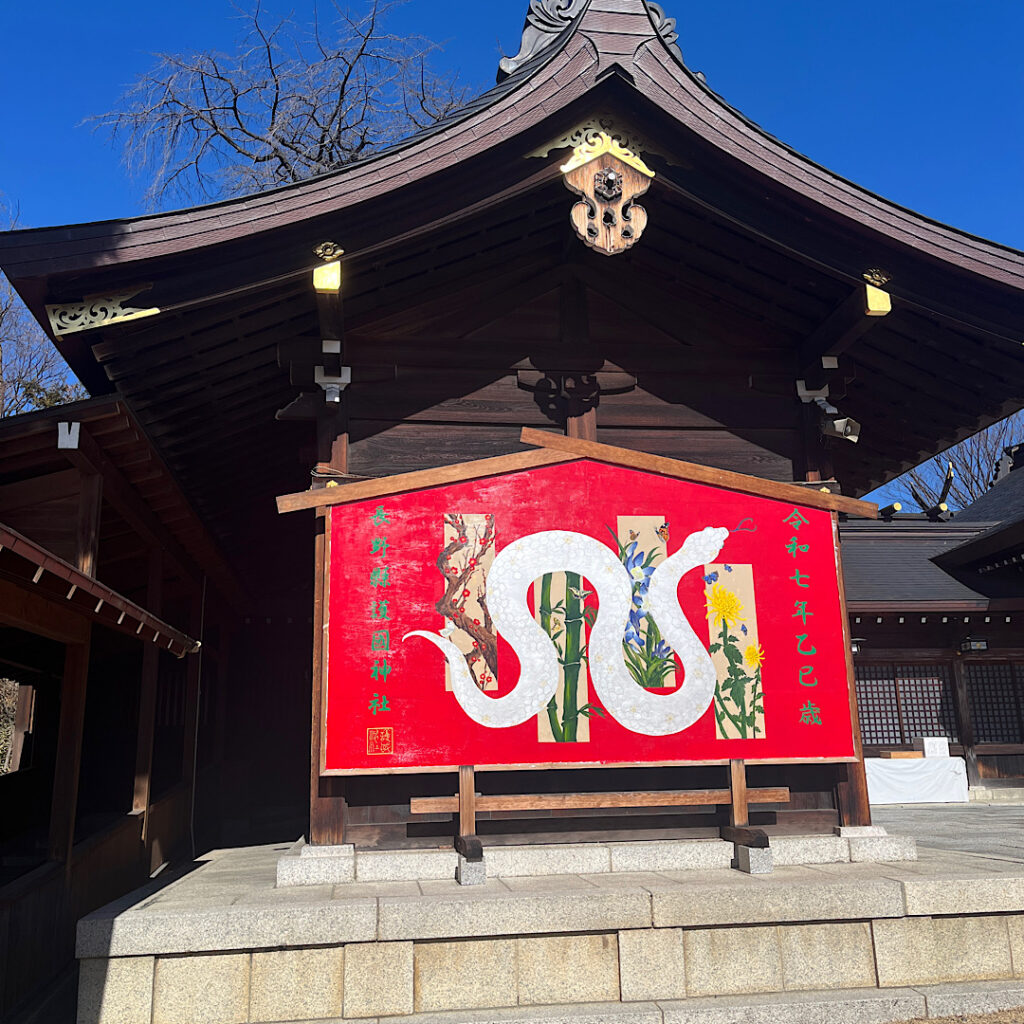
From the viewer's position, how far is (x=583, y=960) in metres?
4.91

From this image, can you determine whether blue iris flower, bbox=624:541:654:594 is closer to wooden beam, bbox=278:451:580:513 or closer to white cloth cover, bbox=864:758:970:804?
wooden beam, bbox=278:451:580:513

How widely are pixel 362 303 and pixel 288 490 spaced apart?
3.93 m

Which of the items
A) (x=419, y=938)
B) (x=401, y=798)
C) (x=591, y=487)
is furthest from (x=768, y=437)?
(x=419, y=938)

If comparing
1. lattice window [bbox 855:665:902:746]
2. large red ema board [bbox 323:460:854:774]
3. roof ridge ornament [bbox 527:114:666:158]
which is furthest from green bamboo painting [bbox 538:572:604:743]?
lattice window [bbox 855:665:902:746]

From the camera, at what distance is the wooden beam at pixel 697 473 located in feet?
21.5

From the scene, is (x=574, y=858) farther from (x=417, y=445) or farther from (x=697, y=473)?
(x=417, y=445)

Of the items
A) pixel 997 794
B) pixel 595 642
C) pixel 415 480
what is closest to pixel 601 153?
pixel 415 480

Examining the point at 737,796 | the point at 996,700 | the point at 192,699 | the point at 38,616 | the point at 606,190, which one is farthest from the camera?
the point at 996,700

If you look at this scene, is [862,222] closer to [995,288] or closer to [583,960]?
[995,288]

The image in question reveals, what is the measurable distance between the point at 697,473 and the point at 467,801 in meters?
2.95

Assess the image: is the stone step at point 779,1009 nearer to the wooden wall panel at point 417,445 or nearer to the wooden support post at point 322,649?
the wooden support post at point 322,649

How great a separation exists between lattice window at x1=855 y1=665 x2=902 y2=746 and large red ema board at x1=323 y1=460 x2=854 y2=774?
10.2m

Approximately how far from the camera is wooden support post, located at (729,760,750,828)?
6.18m

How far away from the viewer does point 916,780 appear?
1516 cm
